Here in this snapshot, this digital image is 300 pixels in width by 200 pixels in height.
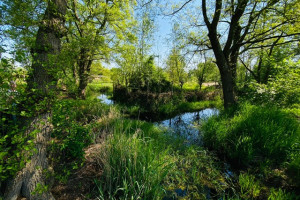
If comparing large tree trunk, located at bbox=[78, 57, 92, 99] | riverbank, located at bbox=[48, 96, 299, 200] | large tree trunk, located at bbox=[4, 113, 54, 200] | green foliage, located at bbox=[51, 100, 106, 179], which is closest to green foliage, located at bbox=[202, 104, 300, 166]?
riverbank, located at bbox=[48, 96, 299, 200]

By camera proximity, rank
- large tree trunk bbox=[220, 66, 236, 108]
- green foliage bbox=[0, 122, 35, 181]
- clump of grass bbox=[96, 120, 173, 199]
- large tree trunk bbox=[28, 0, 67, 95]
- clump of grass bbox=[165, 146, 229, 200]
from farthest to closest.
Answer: large tree trunk bbox=[220, 66, 236, 108] → clump of grass bbox=[165, 146, 229, 200] → large tree trunk bbox=[28, 0, 67, 95] → clump of grass bbox=[96, 120, 173, 199] → green foliage bbox=[0, 122, 35, 181]

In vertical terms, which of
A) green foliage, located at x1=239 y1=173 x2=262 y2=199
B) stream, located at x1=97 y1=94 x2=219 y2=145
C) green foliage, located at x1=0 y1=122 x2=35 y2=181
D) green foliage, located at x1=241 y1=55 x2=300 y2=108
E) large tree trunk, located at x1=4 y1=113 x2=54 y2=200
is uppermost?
green foliage, located at x1=241 y1=55 x2=300 y2=108

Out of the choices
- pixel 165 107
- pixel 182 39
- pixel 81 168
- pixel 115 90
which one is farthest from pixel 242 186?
pixel 115 90

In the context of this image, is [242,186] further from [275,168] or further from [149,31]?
[149,31]

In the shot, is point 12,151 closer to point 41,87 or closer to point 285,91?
point 41,87

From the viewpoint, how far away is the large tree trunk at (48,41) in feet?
7.45

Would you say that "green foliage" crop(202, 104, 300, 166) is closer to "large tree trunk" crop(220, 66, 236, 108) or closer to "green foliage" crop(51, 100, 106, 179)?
"large tree trunk" crop(220, 66, 236, 108)

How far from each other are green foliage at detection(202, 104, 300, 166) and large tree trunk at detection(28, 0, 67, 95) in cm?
457

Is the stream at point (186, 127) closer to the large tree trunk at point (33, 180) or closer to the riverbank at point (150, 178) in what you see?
the riverbank at point (150, 178)

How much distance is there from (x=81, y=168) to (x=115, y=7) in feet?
25.1

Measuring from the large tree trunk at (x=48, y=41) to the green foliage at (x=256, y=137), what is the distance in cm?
457

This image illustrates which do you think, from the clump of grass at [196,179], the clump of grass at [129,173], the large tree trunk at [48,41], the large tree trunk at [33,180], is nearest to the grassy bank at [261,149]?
the clump of grass at [196,179]

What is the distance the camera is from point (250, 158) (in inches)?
124

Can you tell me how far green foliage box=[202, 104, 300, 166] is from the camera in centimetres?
312
